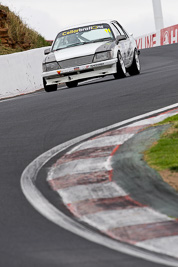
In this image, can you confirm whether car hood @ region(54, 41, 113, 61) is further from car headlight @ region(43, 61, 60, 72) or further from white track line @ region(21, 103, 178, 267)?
white track line @ region(21, 103, 178, 267)

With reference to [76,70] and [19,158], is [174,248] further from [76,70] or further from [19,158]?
[76,70]

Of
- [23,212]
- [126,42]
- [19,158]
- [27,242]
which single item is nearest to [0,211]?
[23,212]

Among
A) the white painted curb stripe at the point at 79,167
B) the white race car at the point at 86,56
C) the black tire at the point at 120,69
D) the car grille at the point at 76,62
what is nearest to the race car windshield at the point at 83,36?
the white race car at the point at 86,56

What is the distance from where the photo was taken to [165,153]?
650cm

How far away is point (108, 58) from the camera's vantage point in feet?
50.1

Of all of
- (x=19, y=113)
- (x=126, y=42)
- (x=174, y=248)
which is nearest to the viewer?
(x=174, y=248)

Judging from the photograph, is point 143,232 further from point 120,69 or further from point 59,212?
point 120,69

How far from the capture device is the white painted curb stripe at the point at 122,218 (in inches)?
181

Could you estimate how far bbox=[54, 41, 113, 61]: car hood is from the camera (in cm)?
1541

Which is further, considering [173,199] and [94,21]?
[94,21]

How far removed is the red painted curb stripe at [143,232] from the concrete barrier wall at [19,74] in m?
13.7

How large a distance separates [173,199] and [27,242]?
1.26 m

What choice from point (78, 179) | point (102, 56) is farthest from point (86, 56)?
point (78, 179)

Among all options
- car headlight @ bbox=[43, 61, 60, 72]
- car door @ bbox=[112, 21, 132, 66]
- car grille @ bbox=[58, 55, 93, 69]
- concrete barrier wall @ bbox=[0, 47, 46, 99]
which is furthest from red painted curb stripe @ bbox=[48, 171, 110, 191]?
concrete barrier wall @ bbox=[0, 47, 46, 99]
